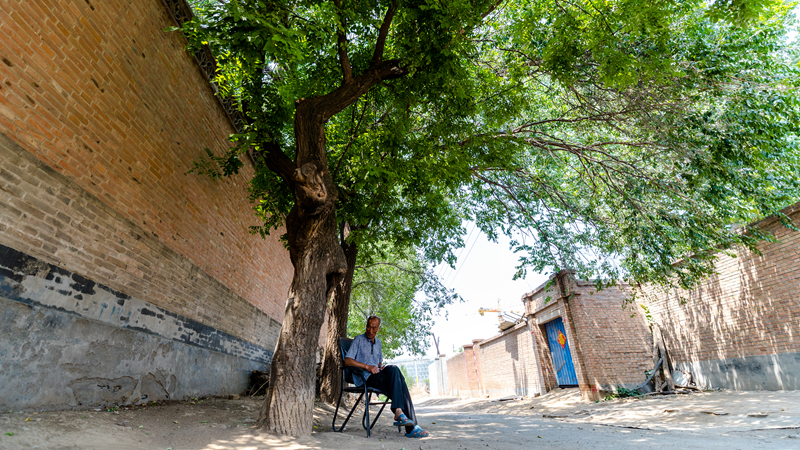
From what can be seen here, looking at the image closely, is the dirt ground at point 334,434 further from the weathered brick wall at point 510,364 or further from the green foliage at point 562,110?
the weathered brick wall at point 510,364

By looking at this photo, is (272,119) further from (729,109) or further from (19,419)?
(729,109)

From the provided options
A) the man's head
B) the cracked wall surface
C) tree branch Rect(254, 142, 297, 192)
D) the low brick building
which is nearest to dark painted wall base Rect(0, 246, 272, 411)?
the cracked wall surface

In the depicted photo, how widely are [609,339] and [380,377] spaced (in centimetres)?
895

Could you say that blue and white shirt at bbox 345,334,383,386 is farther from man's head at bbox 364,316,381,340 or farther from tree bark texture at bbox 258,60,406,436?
tree bark texture at bbox 258,60,406,436

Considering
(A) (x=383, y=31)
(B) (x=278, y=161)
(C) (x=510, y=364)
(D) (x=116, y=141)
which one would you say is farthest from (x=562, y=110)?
(C) (x=510, y=364)

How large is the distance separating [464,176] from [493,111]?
1.20 meters

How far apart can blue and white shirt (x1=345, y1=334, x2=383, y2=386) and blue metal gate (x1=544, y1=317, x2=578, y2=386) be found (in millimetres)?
8932

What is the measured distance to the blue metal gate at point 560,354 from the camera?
11.8 metres

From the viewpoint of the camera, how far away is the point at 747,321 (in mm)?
7797

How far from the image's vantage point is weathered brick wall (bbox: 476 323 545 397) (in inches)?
547

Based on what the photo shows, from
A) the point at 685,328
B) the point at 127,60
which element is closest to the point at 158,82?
the point at 127,60

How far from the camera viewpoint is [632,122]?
709 cm

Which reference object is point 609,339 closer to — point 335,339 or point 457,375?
point 335,339

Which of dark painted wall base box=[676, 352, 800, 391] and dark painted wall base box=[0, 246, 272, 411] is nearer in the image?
dark painted wall base box=[0, 246, 272, 411]
